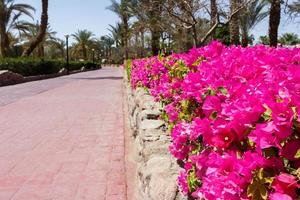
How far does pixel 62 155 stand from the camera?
218 inches

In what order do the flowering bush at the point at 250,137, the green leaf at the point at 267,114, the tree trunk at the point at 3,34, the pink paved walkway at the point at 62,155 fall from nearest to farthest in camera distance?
the flowering bush at the point at 250,137 < the green leaf at the point at 267,114 < the pink paved walkway at the point at 62,155 < the tree trunk at the point at 3,34

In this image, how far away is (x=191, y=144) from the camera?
8.10 ft

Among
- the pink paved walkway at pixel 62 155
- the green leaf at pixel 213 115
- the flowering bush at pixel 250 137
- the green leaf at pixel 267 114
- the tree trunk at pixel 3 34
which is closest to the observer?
the flowering bush at pixel 250 137

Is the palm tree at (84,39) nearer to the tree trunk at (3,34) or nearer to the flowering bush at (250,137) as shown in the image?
the tree trunk at (3,34)

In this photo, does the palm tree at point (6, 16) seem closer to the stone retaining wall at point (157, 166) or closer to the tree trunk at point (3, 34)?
the tree trunk at point (3, 34)

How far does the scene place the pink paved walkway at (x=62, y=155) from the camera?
4148mm

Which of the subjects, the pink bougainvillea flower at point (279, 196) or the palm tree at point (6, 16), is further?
the palm tree at point (6, 16)

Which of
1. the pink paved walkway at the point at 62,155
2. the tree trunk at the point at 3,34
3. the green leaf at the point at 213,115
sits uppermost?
the tree trunk at the point at 3,34

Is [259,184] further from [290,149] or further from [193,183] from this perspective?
[193,183]

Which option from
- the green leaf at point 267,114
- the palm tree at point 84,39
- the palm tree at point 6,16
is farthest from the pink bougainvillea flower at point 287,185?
the palm tree at point 84,39

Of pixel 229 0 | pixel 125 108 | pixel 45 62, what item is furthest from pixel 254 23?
pixel 125 108

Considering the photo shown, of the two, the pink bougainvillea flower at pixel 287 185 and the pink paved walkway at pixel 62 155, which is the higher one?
the pink bougainvillea flower at pixel 287 185

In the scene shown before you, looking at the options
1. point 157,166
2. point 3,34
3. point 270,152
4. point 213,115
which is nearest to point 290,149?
point 270,152

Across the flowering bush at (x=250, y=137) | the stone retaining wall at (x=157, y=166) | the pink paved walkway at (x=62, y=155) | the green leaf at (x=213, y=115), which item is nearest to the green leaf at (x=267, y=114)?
the flowering bush at (x=250, y=137)
